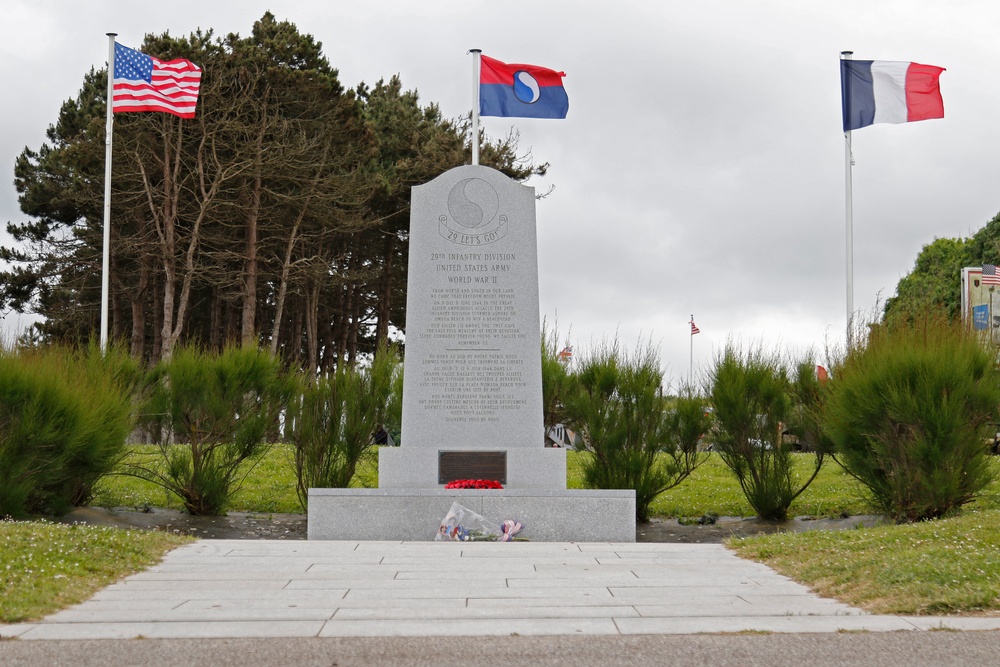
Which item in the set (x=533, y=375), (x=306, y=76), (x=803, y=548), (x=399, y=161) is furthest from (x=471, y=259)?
(x=399, y=161)

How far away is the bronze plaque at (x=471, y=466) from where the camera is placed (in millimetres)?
12297

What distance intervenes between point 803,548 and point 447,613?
161 inches

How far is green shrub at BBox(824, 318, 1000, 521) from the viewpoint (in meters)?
10.8

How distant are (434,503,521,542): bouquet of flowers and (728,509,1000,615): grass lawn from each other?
247cm

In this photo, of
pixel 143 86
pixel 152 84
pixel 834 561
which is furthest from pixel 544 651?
pixel 152 84

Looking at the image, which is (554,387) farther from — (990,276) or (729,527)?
(990,276)

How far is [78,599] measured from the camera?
6594 mm

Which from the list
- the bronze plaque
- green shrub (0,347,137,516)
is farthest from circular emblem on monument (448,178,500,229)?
green shrub (0,347,137,516)

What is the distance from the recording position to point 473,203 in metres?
13.0

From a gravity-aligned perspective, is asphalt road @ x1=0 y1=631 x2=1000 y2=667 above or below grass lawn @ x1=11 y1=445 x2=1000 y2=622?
below

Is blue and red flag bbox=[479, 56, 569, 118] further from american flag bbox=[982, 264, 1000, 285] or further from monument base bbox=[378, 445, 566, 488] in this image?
american flag bbox=[982, 264, 1000, 285]

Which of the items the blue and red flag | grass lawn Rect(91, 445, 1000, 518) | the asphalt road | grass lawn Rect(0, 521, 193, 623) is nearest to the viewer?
the asphalt road

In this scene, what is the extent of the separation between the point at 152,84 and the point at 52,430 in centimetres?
1292

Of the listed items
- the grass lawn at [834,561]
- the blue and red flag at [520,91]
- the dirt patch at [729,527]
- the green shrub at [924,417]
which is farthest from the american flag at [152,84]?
the green shrub at [924,417]
